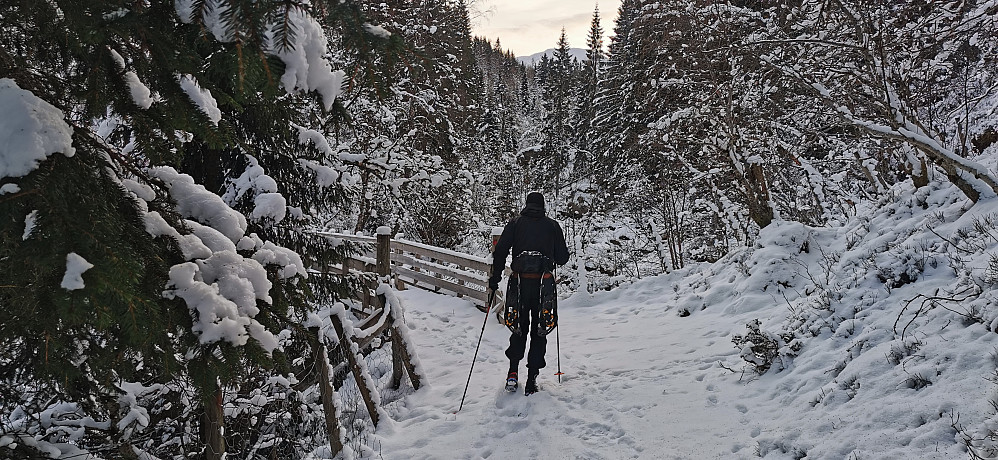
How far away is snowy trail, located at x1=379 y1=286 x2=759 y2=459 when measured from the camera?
429cm

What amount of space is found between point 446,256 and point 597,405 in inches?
243

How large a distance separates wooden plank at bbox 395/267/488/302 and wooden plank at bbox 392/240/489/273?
0.54 meters

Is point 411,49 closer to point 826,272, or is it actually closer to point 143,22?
point 143,22

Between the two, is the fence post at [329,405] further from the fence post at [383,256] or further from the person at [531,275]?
the fence post at [383,256]

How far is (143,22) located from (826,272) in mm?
7414

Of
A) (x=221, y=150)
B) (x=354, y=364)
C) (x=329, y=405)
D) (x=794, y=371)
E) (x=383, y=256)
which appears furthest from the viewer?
(x=383, y=256)

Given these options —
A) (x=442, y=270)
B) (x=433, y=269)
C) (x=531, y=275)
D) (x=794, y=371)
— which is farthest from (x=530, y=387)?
(x=433, y=269)

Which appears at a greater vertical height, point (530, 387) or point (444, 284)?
point (444, 284)

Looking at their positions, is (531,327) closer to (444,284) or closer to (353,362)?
(353,362)

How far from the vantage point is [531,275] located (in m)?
5.55

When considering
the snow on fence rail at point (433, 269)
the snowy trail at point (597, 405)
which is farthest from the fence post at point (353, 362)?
the snow on fence rail at point (433, 269)

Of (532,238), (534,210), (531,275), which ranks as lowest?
(531,275)

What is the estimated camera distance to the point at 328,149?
5141 mm

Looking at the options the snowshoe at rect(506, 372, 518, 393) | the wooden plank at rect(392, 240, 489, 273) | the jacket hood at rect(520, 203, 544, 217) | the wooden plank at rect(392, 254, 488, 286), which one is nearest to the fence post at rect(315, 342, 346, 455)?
the snowshoe at rect(506, 372, 518, 393)
